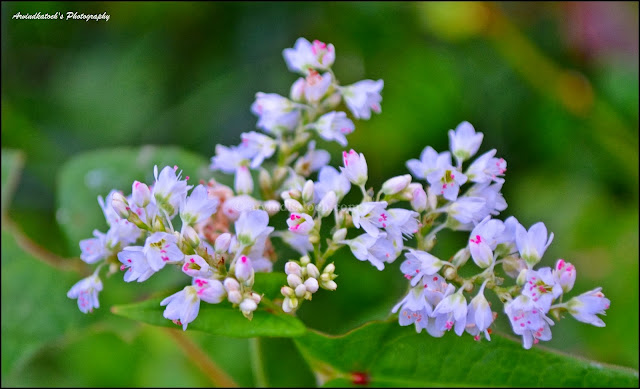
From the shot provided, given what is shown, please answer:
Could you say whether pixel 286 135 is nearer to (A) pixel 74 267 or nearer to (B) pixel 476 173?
(B) pixel 476 173

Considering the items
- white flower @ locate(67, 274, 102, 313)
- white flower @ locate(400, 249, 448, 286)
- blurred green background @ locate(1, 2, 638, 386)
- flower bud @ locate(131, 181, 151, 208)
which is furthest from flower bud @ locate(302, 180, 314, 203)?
blurred green background @ locate(1, 2, 638, 386)

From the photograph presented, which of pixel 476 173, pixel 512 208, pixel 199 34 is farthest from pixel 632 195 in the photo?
pixel 199 34

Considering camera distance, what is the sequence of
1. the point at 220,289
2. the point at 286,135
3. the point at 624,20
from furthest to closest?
1. the point at 624,20
2. the point at 286,135
3. the point at 220,289

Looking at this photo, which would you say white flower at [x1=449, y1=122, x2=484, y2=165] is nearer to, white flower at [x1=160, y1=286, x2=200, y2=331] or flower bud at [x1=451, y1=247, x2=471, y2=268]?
flower bud at [x1=451, y1=247, x2=471, y2=268]

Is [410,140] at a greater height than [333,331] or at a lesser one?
greater

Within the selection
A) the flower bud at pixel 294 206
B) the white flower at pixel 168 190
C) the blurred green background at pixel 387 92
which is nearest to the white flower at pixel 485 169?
the flower bud at pixel 294 206
